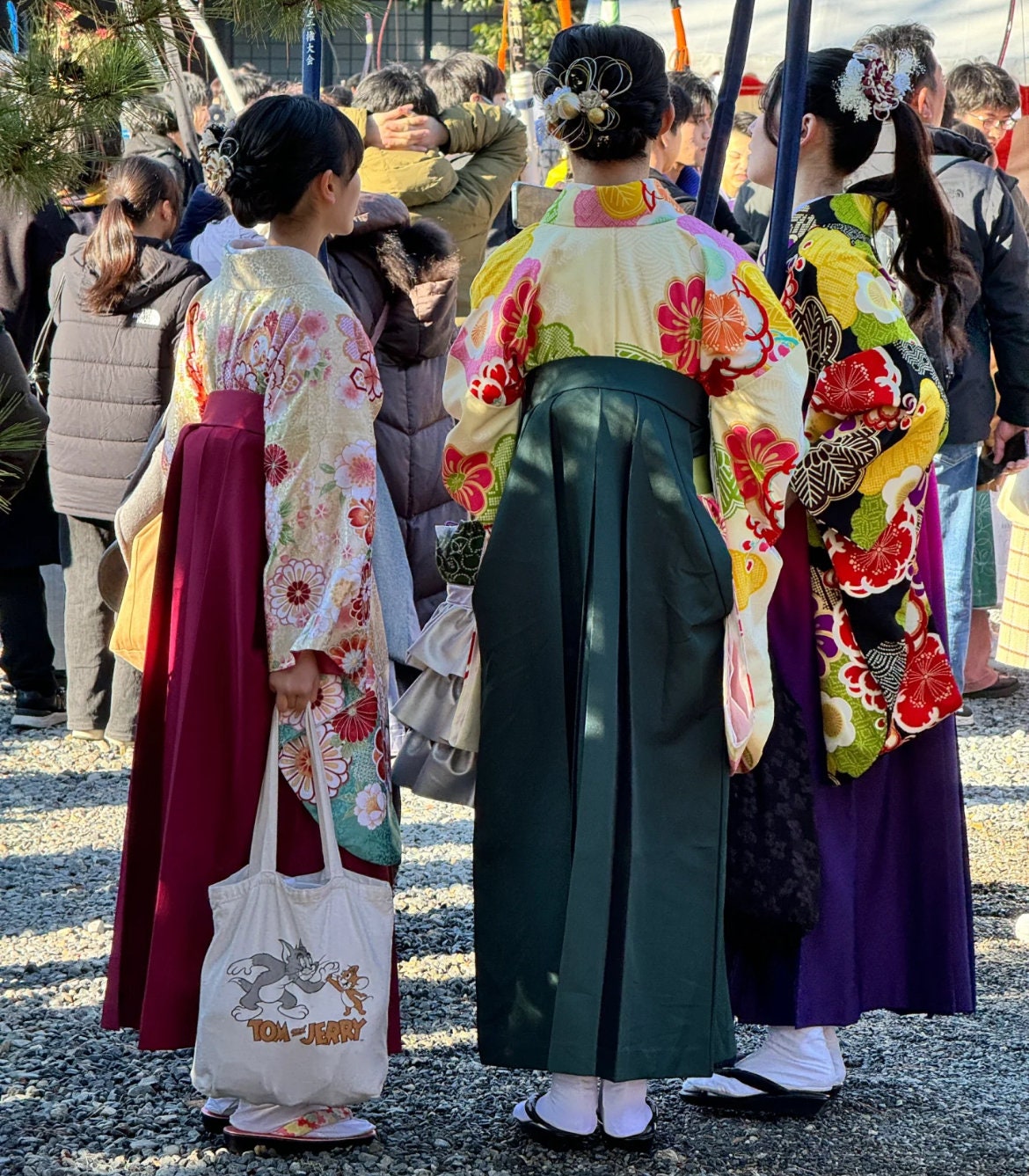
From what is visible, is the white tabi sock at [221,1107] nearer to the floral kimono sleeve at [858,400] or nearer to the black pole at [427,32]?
the floral kimono sleeve at [858,400]

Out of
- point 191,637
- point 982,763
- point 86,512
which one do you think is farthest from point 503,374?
point 982,763

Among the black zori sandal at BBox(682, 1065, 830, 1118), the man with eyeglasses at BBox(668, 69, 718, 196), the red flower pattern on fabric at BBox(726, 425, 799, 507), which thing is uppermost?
the man with eyeglasses at BBox(668, 69, 718, 196)

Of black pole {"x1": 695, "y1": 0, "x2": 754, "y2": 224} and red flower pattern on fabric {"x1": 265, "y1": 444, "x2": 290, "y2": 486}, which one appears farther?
black pole {"x1": 695, "y1": 0, "x2": 754, "y2": 224}

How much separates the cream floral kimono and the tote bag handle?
0.07 feet

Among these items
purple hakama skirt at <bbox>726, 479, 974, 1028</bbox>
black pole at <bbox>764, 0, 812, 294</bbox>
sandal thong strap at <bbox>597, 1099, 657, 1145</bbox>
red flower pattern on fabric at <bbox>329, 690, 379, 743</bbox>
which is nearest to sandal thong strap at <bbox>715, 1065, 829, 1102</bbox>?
purple hakama skirt at <bbox>726, 479, 974, 1028</bbox>

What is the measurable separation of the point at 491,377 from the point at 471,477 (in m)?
0.19

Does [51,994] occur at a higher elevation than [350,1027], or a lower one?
lower

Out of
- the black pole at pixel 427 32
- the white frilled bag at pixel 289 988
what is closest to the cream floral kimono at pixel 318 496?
the white frilled bag at pixel 289 988

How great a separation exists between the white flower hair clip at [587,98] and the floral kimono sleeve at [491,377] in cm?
19

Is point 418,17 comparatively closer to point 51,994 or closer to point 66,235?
point 66,235

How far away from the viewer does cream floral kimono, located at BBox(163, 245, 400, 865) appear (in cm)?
250

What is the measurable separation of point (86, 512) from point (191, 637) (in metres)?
2.67

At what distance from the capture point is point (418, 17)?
19344 mm

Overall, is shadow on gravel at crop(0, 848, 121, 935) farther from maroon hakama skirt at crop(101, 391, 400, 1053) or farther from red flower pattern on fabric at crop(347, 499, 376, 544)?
red flower pattern on fabric at crop(347, 499, 376, 544)
